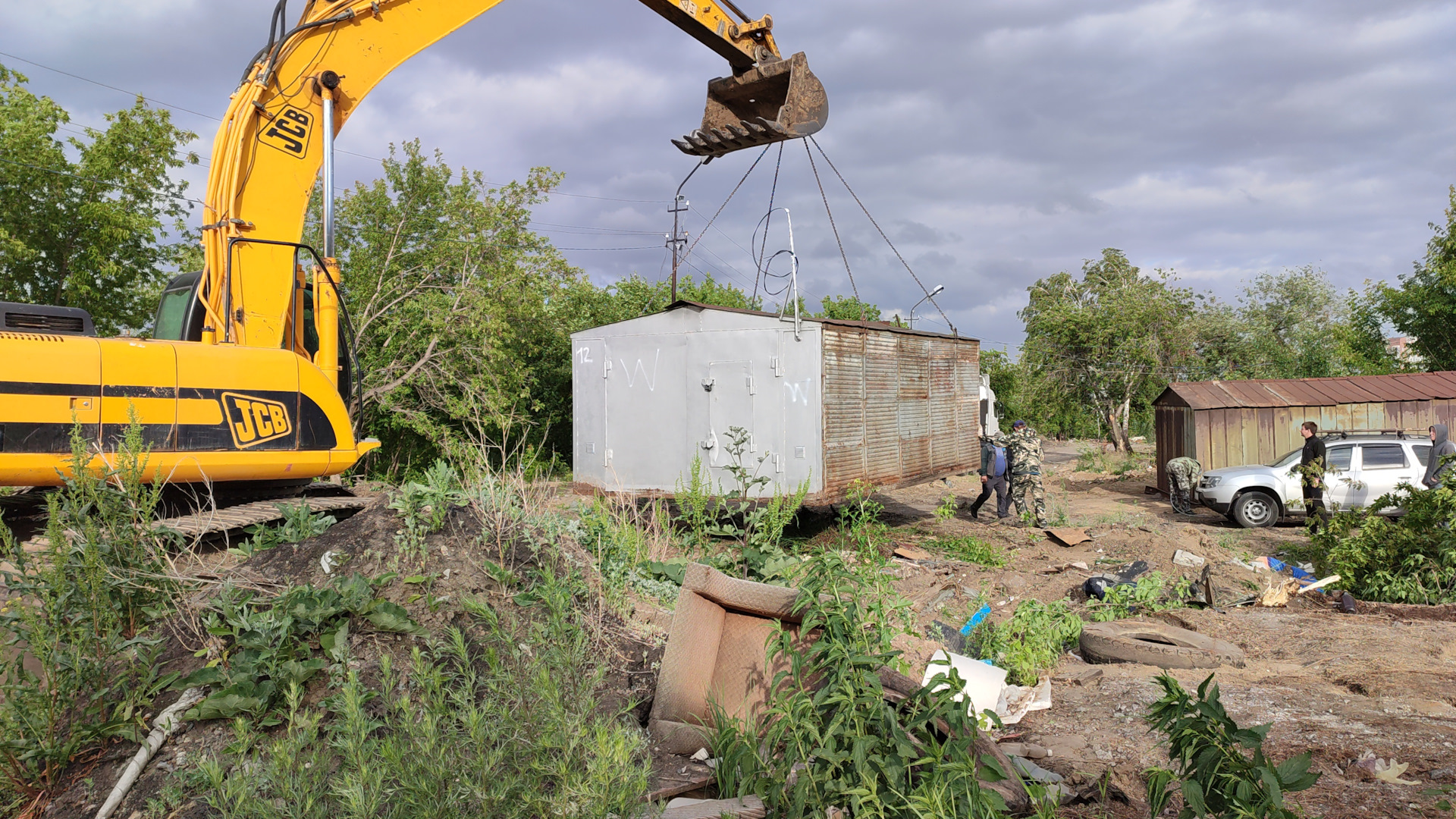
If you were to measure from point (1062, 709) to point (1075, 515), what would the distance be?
10406 millimetres

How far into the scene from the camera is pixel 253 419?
6.25 meters

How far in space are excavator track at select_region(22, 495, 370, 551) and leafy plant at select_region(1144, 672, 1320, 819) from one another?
5143mm

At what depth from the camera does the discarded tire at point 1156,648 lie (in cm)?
585

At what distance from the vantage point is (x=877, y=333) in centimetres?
1039

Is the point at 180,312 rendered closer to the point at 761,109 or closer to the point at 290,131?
the point at 290,131

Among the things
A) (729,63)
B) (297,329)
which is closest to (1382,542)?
(729,63)

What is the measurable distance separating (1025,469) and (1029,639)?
679cm

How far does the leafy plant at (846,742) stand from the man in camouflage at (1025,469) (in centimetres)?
943

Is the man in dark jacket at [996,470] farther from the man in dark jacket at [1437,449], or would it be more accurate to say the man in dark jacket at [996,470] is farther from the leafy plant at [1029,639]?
the leafy plant at [1029,639]

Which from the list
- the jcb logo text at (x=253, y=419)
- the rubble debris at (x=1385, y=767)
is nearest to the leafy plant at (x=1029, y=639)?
the rubble debris at (x=1385, y=767)

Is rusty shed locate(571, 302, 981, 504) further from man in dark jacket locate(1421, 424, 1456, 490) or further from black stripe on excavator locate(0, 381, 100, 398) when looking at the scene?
man in dark jacket locate(1421, 424, 1456, 490)

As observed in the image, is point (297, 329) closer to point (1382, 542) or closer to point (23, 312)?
point (23, 312)

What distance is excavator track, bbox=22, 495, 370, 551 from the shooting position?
18.2ft

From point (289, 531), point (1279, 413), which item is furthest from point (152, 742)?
point (1279, 413)
